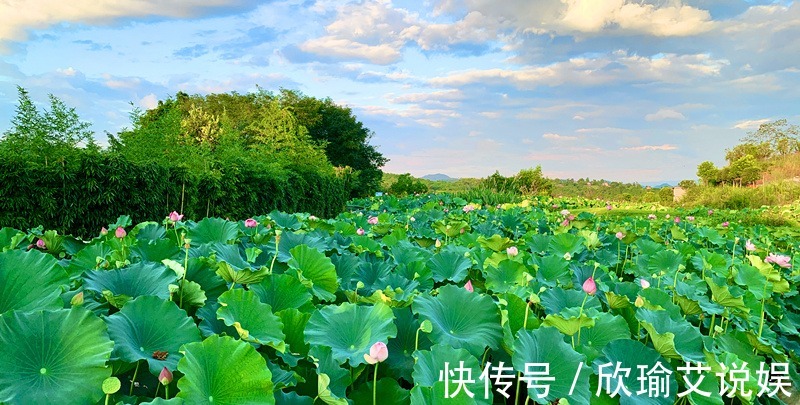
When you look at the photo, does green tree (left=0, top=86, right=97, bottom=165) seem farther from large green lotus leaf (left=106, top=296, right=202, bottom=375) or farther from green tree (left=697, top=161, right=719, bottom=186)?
green tree (left=697, top=161, right=719, bottom=186)

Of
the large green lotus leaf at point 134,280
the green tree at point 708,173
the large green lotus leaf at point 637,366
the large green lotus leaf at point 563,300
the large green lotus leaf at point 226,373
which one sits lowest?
the large green lotus leaf at point 637,366

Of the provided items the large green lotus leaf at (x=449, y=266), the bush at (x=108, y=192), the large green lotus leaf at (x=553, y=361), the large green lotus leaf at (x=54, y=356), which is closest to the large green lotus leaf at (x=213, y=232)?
the large green lotus leaf at (x=449, y=266)

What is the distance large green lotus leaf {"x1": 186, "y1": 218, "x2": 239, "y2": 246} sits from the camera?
1.86 meters

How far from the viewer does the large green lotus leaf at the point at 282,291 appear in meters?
1.13

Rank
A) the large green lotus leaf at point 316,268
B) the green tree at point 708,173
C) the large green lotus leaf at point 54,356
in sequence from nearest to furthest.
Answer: the large green lotus leaf at point 54,356, the large green lotus leaf at point 316,268, the green tree at point 708,173

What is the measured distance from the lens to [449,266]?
179 cm

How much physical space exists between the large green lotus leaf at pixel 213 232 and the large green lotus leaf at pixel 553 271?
1.15 m

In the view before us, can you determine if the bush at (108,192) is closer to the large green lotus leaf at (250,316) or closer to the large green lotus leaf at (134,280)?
the large green lotus leaf at (134,280)

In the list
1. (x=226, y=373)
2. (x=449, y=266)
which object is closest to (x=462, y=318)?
(x=226, y=373)

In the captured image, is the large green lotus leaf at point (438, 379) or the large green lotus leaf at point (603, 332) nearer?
the large green lotus leaf at point (438, 379)

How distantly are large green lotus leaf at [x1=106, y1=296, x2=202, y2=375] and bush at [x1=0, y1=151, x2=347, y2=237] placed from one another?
669 cm

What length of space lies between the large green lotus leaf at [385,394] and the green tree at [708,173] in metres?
32.1

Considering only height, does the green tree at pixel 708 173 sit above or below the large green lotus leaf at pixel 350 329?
above

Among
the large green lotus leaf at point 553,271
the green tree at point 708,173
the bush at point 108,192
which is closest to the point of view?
the large green lotus leaf at point 553,271
